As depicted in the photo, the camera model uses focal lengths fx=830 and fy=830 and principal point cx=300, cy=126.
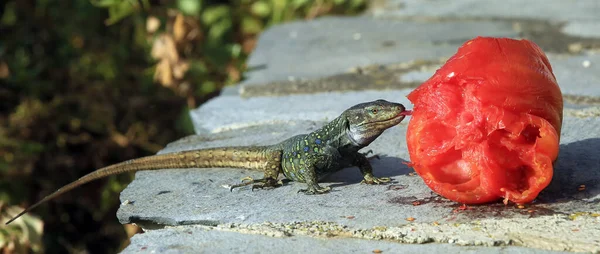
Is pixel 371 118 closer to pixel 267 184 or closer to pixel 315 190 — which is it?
pixel 315 190

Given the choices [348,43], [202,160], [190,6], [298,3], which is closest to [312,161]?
[202,160]

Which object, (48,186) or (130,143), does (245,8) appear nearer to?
(130,143)

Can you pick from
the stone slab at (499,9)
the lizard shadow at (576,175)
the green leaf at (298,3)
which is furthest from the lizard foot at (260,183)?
the green leaf at (298,3)

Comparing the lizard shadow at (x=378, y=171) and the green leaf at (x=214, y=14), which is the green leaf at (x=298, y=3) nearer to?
the green leaf at (x=214, y=14)

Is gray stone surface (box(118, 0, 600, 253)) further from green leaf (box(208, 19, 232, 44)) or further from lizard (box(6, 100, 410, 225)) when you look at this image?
green leaf (box(208, 19, 232, 44))

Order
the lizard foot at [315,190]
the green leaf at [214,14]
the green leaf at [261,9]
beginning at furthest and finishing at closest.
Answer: the green leaf at [261,9] < the green leaf at [214,14] < the lizard foot at [315,190]

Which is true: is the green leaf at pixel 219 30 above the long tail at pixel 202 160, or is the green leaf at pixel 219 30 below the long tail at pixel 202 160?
below

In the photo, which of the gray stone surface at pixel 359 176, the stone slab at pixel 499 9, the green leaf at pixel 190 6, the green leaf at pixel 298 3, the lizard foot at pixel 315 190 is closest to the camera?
the gray stone surface at pixel 359 176
